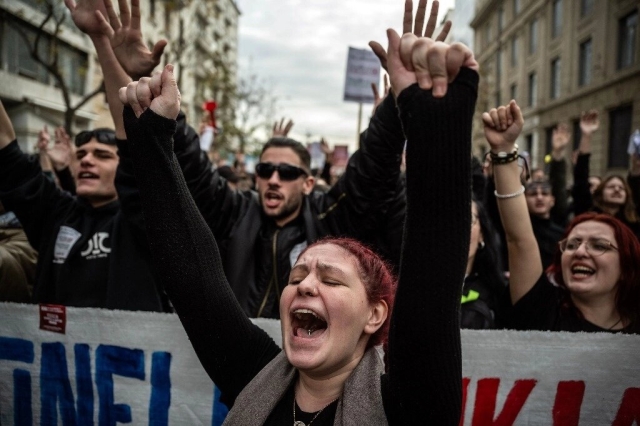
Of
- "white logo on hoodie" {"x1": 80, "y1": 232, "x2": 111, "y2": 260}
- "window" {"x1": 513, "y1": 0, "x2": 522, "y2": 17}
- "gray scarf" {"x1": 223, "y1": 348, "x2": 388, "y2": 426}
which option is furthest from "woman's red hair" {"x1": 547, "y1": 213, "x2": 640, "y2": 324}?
"window" {"x1": 513, "y1": 0, "x2": 522, "y2": 17}

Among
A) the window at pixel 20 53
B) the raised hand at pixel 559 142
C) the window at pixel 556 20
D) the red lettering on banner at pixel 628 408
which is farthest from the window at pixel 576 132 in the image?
the red lettering on banner at pixel 628 408

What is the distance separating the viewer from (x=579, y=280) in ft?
7.45

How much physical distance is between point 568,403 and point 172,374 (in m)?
1.53

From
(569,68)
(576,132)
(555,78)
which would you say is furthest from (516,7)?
(576,132)

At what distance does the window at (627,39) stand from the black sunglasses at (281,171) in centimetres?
1844

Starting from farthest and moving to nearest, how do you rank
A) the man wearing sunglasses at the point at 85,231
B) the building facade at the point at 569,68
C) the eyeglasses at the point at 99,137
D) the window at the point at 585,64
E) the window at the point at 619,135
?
the window at the point at 585,64
the building facade at the point at 569,68
the window at the point at 619,135
the eyeglasses at the point at 99,137
the man wearing sunglasses at the point at 85,231

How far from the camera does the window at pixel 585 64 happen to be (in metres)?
21.4

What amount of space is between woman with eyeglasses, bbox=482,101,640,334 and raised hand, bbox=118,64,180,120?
1.23 metres

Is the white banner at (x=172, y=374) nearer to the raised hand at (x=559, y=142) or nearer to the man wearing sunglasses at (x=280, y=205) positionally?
the man wearing sunglasses at (x=280, y=205)

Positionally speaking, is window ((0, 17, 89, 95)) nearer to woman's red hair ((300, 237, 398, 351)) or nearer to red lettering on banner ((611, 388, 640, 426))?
woman's red hair ((300, 237, 398, 351))

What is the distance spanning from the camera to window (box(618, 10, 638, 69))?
1770 cm

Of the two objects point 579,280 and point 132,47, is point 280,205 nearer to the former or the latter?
point 132,47

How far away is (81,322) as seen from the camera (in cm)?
231

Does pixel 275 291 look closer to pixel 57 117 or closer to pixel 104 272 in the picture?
pixel 104 272
